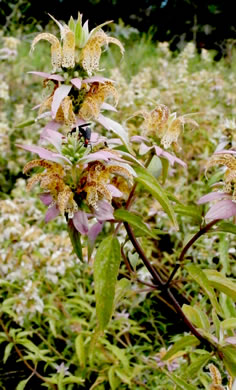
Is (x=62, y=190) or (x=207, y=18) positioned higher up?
(x=207, y=18)

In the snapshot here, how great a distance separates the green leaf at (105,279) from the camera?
0.58m

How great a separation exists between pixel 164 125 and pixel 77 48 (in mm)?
216

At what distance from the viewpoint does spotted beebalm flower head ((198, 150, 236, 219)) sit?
646 millimetres

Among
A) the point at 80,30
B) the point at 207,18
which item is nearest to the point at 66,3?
the point at 207,18

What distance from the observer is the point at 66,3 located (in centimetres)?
650

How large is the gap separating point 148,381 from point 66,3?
6.12 meters

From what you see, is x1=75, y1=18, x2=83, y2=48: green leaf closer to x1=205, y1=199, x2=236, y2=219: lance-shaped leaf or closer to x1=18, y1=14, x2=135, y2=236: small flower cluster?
x1=18, y1=14, x2=135, y2=236: small flower cluster

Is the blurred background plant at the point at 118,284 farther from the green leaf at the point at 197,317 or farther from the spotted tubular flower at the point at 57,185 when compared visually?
the spotted tubular flower at the point at 57,185

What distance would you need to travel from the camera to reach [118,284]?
0.78 m

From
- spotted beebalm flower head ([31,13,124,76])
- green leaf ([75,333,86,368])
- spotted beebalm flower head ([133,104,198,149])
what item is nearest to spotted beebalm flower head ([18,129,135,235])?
spotted beebalm flower head ([31,13,124,76])

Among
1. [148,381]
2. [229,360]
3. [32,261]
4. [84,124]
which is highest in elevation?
[84,124]

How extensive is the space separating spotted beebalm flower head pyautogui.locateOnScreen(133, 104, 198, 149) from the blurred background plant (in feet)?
0.17

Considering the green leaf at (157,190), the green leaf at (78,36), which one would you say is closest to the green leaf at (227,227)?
the green leaf at (157,190)

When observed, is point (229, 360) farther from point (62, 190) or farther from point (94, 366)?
point (94, 366)
